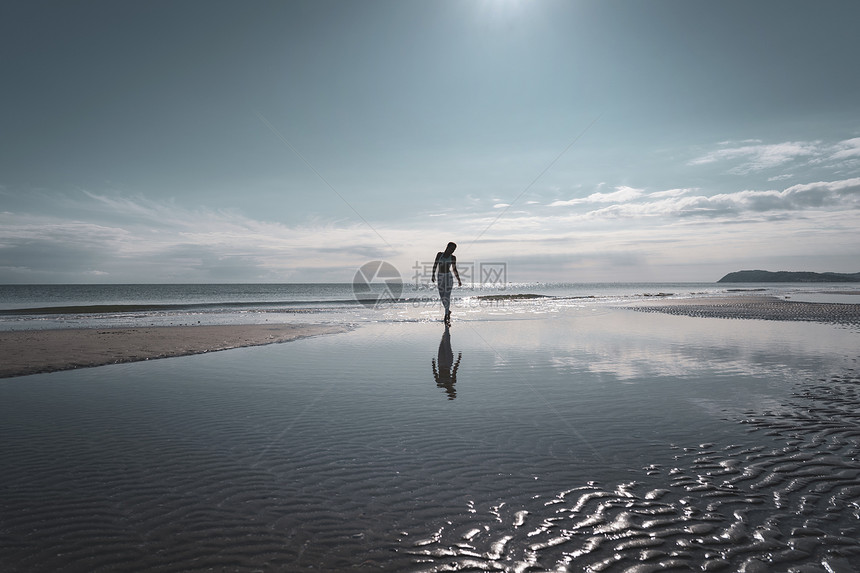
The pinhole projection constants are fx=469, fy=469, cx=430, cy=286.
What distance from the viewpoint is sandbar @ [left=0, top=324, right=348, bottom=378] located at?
11.7 meters

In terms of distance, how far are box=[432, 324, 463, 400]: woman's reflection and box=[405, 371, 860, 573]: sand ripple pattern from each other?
4.07 m

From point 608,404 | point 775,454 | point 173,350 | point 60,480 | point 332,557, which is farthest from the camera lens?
point 173,350

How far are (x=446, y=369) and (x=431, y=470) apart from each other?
5828mm

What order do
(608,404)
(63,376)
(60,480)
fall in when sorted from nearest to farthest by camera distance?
(60,480), (608,404), (63,376)

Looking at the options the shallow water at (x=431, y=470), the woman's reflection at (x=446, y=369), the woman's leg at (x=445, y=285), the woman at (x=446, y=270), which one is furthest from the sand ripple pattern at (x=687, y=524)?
the woman's leg at (x=445, y=285)

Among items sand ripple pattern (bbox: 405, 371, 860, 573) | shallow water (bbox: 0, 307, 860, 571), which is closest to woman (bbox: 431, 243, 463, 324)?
shallow water (bbox: 0, 307, 860, 571)

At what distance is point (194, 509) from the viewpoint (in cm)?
414

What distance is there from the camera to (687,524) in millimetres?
3842

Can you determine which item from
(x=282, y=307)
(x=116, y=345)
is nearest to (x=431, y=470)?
(x=116, y=345)

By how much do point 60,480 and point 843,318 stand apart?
30705 mm

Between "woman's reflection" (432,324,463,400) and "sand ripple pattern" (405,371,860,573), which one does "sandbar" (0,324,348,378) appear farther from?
"sand ripple pattern" (405,371,860,573)

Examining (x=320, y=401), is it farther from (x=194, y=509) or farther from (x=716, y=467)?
(x=716, y=467)

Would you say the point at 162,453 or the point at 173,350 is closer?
the point at 162,453

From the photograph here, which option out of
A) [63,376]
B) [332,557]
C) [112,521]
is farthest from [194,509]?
[63,376]
